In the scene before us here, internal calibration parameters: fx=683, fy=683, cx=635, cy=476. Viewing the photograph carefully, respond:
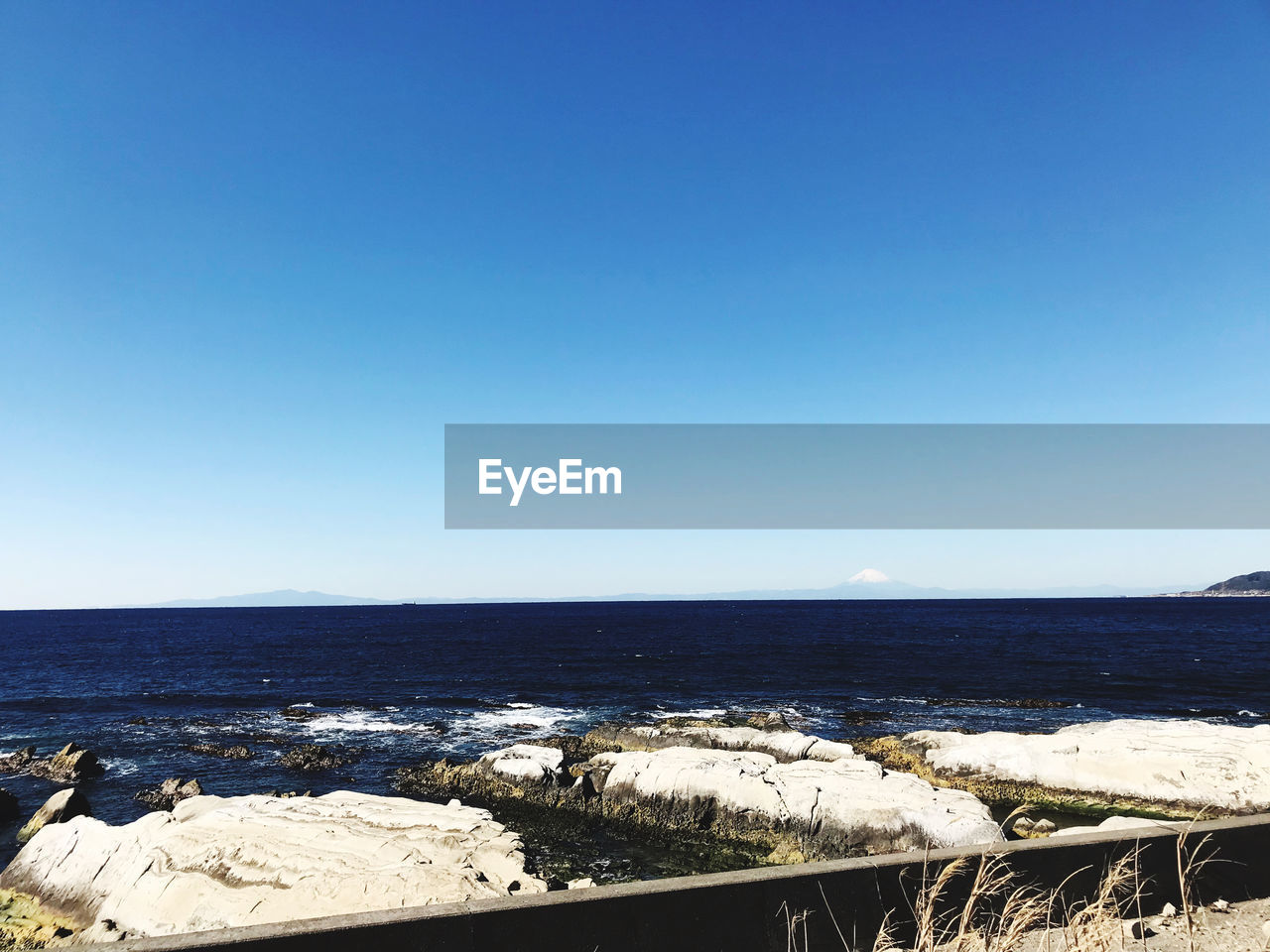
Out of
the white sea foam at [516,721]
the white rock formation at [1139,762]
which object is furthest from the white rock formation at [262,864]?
the white rock formation at [1139,762]

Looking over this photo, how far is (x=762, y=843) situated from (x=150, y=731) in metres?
34.5

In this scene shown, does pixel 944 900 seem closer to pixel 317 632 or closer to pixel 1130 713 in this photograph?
pixel 1130 713

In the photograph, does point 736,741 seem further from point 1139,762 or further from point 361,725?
point 361,725

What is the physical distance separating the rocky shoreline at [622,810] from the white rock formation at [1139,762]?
64 mm

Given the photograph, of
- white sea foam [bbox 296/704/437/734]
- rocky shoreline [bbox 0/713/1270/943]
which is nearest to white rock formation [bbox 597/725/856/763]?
rocky shoreline [bbox 0/713/1270/943]

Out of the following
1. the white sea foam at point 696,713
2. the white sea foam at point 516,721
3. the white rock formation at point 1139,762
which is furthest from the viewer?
the white sea foam at point 696,713

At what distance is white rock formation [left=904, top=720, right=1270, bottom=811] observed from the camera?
880 inches

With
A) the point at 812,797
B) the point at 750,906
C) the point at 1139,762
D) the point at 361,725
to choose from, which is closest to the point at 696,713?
the point at 361,725

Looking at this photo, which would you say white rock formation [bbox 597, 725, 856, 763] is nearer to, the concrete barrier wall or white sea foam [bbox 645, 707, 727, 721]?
white sea foam [bbox 645, 707, 727, 721]

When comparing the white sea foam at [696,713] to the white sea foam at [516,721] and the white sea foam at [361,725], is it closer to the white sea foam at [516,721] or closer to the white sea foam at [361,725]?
the white sea foam at [516,721]

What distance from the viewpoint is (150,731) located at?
37.0m

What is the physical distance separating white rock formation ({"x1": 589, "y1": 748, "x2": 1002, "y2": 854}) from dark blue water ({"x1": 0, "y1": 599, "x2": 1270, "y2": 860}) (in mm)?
11184

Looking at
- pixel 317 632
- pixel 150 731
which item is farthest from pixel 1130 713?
pixel 317 632

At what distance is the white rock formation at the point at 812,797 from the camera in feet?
61.5
